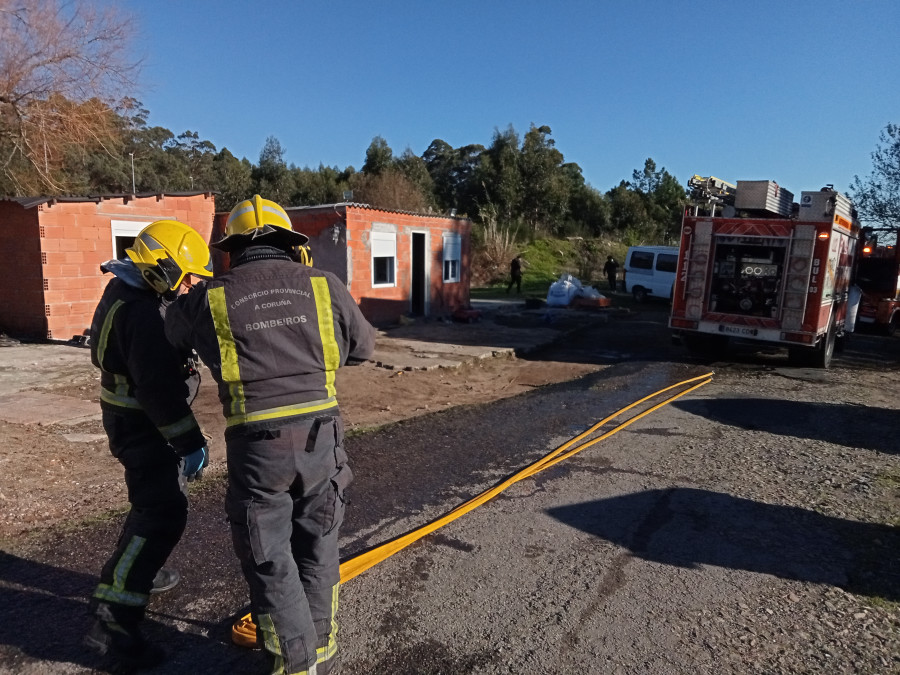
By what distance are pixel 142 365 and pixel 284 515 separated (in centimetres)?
86

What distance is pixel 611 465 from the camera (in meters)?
5.28

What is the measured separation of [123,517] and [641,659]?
3.27 m

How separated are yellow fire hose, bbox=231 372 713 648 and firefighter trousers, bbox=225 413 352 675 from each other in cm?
45

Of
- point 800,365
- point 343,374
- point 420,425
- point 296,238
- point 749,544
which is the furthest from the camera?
point 800,365

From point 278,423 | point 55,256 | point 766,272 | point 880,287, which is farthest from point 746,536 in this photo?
point 880,287

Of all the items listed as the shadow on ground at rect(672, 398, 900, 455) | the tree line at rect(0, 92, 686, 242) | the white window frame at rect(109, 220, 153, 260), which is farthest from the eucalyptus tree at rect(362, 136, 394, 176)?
the shadow on ground at rect(672, 398, 900, 455)

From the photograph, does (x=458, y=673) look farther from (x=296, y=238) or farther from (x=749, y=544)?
(x=749, y=544)

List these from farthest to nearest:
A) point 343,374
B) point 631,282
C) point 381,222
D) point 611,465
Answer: point 631,282 → point 381,222 → point 343,374 → point 611,465

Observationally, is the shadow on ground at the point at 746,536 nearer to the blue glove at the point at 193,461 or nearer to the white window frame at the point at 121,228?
the blue glove at the point at 193,461

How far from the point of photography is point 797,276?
10305mm

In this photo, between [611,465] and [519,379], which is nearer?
[611,465]

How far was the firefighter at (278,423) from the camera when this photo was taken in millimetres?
2279

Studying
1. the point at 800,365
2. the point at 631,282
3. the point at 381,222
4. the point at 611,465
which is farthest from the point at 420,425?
the point at 631,282

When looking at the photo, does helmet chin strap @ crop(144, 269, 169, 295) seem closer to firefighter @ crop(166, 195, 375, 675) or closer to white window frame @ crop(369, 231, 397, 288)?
firefighter @ crop(166, 195, 375, 675)
